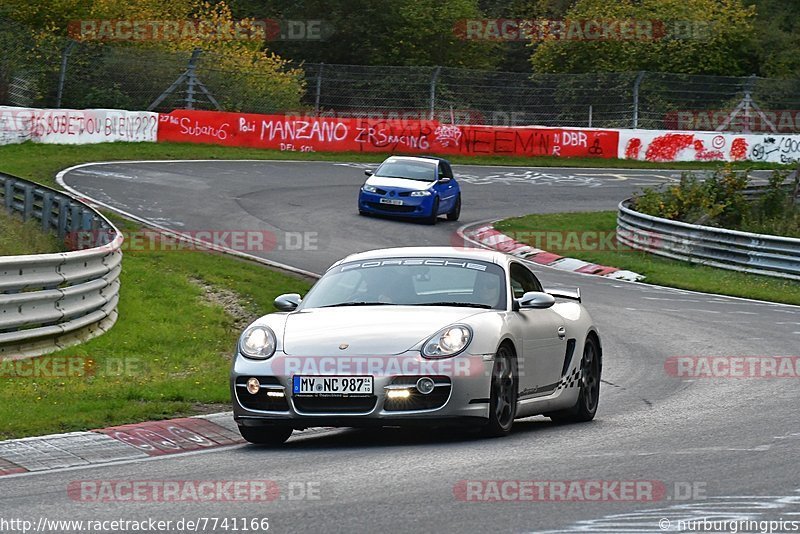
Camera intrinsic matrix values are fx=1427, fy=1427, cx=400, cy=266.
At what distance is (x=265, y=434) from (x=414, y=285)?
64.3 inches

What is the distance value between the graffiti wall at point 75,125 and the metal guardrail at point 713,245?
53.2 feet

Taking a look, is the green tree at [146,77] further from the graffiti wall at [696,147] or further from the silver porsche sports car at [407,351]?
the silver porsche sports car at [407,351]

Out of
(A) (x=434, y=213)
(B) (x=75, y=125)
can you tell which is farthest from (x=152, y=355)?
(B) (x=75, y=125)

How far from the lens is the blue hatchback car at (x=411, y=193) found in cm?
3123

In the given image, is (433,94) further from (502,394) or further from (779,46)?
(502,394)

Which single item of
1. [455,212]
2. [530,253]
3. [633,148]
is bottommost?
[530,253]

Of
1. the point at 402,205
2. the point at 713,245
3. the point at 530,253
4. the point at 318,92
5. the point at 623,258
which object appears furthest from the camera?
the point at 318,92

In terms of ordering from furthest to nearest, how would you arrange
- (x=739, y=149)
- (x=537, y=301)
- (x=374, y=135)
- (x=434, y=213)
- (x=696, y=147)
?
(x=696, y=147) < (x=739, y=149) < (x=374, y=135) < (x=434, y=213) < (x=537, y=301)

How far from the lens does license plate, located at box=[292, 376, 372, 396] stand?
366 inches

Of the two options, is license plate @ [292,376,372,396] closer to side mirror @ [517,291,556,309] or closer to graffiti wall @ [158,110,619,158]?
side mirror @ [517,291,556,309]

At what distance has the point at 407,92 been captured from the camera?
4538 cm

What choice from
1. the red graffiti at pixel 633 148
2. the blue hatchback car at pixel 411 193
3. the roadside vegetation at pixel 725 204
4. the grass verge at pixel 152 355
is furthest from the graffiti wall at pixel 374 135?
the grass verge at pixel 152 355

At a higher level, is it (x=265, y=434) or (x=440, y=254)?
(x=440, y=254)

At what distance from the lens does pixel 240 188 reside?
34.0 meters
